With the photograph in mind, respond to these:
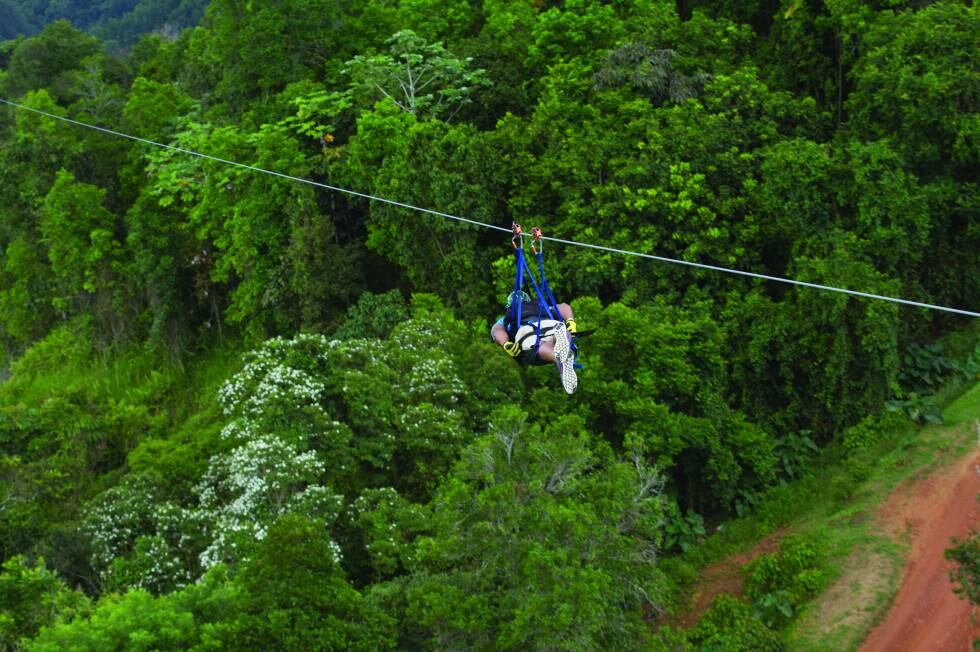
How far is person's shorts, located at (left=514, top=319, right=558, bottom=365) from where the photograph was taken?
9938 mm

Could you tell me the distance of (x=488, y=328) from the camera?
18516 mm

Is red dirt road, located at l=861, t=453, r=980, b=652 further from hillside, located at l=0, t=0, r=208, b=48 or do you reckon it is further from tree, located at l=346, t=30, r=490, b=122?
hillside, located at l=0, t=0, r=208, b=48

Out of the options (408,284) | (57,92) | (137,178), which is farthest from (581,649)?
(57,92)

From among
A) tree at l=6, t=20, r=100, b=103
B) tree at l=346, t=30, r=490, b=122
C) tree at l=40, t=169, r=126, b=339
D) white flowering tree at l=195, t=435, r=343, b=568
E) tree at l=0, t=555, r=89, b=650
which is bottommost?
tree at l=0, t=555, r=89, b=650

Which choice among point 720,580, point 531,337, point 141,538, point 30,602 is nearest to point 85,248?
point 141,538

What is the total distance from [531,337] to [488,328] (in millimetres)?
8497

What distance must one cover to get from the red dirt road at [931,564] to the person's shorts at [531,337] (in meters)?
8.19

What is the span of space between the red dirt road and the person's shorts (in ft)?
26.9

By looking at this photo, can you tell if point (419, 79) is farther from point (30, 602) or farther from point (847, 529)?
point (30, 602)

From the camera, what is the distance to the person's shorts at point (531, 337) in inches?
391

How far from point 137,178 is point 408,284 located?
966 cm

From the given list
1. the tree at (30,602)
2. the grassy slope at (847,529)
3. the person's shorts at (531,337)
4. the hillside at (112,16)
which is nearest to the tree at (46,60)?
the tree at (30,602)

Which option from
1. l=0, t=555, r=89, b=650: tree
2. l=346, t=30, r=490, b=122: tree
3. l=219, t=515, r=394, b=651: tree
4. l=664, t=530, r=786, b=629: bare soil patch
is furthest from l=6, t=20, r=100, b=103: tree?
l=664, t=530, r=786, b=629: bare soil patch

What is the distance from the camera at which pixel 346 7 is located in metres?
24.9
